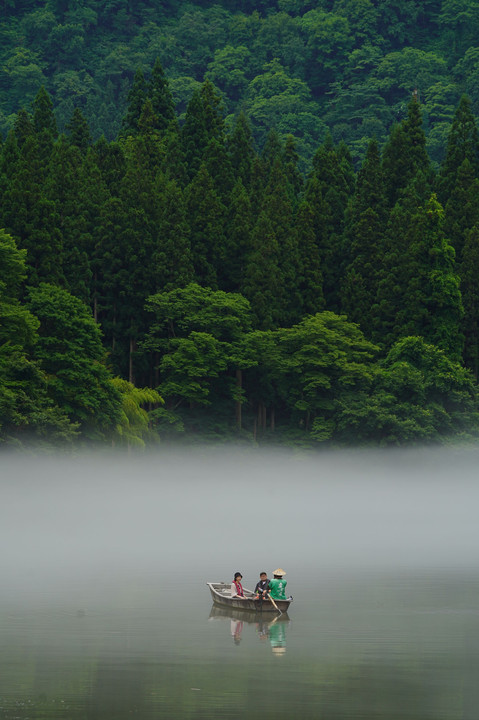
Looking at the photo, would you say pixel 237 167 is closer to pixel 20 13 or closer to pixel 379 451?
pixel 379 451

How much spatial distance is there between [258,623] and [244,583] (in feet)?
24.5

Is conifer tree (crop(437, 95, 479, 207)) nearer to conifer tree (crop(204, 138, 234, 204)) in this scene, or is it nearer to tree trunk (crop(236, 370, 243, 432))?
conifer tree (crop(204, 138, 234, 204))

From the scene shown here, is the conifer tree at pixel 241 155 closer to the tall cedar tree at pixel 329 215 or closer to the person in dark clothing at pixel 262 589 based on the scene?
the tall cedar tree at pixel 329 215

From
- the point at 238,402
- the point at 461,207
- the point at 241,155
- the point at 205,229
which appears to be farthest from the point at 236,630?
the point at 241,155

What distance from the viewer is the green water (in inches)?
1061

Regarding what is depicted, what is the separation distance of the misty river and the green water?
78mm

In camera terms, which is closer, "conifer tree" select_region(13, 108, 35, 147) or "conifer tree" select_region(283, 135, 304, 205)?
"conifer tree" select_region(13, 108, 35, 147)

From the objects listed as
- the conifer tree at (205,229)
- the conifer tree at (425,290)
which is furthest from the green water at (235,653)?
the conifer tree at (205,229)

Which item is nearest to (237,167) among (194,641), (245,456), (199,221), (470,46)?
(199,221)

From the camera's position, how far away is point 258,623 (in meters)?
38.7

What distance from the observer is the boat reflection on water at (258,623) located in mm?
35812

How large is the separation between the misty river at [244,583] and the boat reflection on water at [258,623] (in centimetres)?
6

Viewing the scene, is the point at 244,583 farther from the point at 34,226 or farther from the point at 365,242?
the point at 365,242

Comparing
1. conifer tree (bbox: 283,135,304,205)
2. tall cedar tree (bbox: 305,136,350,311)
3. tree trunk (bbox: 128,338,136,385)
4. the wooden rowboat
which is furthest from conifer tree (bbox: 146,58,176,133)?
the wooden rowboat
